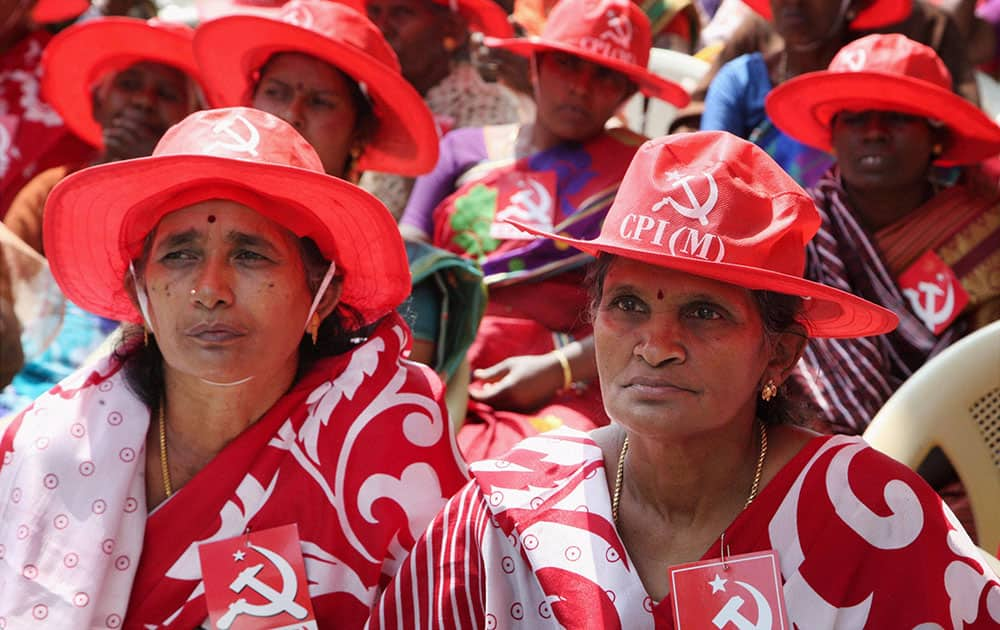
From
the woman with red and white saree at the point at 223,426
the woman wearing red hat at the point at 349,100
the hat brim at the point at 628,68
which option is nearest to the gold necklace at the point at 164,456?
the woman with red and white saree at the point at 223,426

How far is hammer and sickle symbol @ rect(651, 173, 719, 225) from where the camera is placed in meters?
2.12

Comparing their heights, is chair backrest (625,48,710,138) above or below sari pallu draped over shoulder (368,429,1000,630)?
above

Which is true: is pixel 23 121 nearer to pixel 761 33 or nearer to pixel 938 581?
pixel 761 33

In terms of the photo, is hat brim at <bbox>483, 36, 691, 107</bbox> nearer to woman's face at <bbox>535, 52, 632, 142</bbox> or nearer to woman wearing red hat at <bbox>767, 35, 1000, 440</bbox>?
woman's face at <bbox>535, 52, 632, 142</bbox>

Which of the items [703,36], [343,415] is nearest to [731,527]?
[343,415]

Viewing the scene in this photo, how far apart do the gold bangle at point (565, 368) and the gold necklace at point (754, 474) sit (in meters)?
1.38

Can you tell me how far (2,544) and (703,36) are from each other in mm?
4216

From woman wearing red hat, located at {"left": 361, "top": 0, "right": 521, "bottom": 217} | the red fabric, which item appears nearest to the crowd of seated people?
woman wearing red hat, located at {"left": 361, "top": 0, "right": 521, "bottom": 217}

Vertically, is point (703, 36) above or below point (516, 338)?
above

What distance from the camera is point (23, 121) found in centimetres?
548

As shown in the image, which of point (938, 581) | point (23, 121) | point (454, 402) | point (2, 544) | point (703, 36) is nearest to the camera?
point (938, 581)

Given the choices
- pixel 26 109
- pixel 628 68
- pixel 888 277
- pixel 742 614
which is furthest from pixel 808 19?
pixel 26 109

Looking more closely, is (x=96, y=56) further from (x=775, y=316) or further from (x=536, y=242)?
(x=775, y=316)

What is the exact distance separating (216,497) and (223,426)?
18 cm
